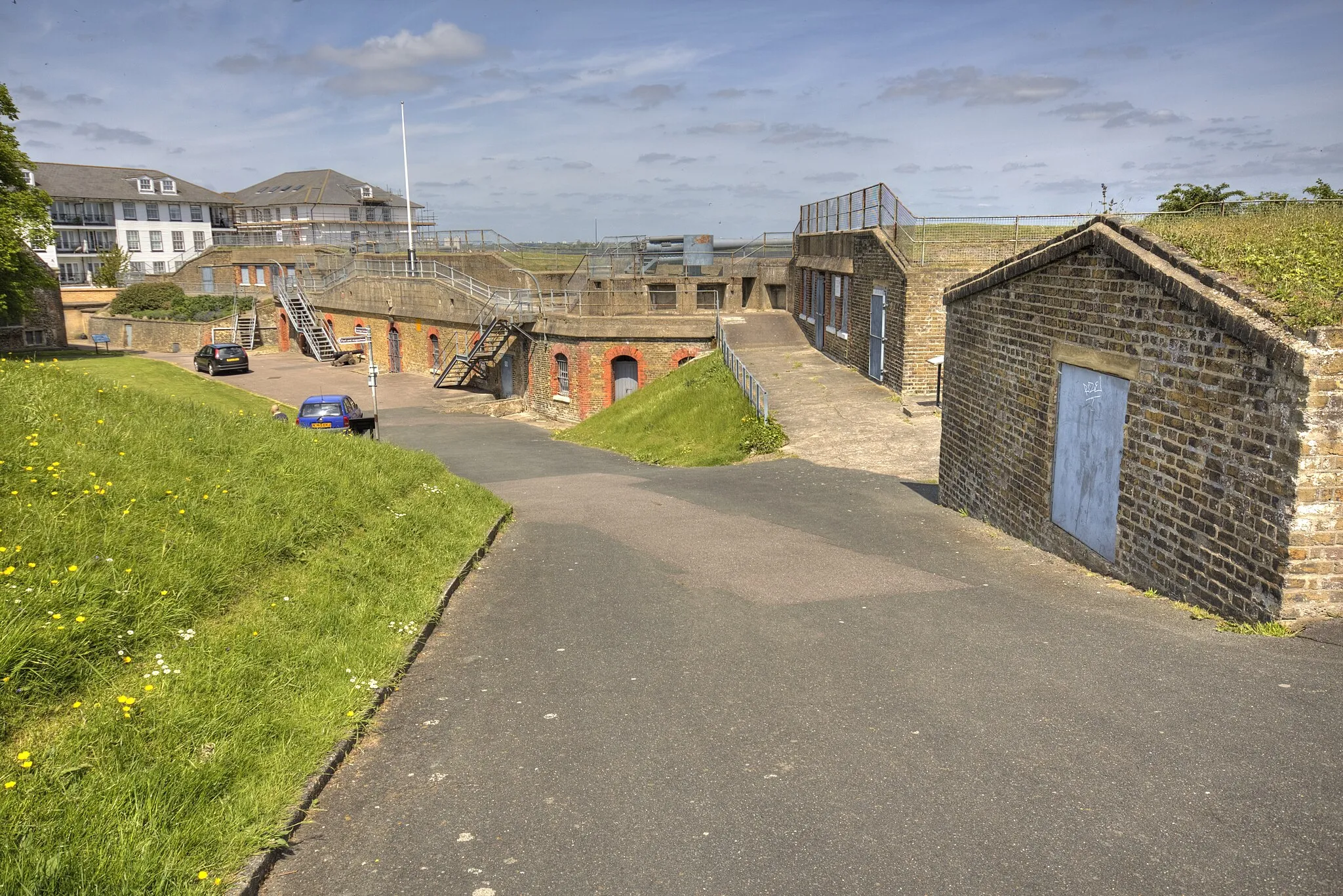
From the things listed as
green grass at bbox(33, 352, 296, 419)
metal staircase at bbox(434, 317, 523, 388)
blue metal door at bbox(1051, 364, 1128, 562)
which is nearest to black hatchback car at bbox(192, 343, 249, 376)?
green grass at bbox(33, 352, 296, 419)

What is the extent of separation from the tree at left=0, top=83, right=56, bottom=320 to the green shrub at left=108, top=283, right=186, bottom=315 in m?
21.1

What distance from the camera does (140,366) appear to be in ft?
135

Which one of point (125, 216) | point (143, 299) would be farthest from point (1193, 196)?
point (125, 216)

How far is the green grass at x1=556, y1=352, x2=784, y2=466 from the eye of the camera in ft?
69.6

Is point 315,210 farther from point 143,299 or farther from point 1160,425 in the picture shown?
point 1160,425

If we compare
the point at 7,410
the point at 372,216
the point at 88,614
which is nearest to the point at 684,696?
the point at 88,614

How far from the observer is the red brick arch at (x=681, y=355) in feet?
105

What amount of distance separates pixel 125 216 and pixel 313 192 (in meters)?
16.4

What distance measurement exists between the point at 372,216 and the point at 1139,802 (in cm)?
9082

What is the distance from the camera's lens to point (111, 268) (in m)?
73.2

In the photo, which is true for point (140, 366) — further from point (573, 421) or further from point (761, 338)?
point (761, 338)

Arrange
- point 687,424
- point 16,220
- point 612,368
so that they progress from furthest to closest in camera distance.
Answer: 1. point 16,220
2. point 612,368
3. point 687,424

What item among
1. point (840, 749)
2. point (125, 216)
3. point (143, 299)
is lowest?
point (840, 749)

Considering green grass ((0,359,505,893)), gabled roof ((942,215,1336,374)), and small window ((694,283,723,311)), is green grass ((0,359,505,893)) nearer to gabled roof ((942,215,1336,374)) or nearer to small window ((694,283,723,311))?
gabled roof ((942,215,1336,374))
